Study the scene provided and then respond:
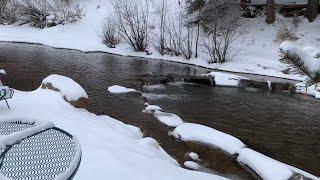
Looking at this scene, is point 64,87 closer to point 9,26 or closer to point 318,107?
point 318,107

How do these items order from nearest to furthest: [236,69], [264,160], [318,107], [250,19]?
[264,160] < [318,107] < [236,69] < [250,19]

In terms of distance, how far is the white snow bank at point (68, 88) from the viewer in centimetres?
1088

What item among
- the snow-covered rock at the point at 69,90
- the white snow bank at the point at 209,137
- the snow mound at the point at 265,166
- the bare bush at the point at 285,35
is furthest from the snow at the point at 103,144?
the bare bush at the point at 285,35

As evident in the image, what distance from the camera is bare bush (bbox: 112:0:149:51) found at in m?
24.7

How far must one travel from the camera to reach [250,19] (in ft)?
Answer: 90.7

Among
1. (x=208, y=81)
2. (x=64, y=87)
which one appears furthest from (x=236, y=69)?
(x=64, y=87)

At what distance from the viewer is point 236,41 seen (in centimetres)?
2544

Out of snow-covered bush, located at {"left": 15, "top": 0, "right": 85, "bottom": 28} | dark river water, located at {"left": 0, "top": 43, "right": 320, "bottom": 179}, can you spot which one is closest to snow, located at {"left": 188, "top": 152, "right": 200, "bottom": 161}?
dark river water, located at {"left": 0, "top": 43, "right": 320, "bottom": 179}

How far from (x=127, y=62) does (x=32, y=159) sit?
59.2 ft

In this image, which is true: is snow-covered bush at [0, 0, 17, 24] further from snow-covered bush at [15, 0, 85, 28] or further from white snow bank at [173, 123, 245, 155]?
white snow bank at [173, 123, 245, 155]

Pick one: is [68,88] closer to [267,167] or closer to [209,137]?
[209,137]

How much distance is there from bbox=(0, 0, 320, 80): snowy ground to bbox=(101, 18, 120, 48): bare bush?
304mm

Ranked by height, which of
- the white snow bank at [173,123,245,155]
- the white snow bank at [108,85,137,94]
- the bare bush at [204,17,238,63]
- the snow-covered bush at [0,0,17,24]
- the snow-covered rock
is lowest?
the white snow bank at [173,123,245,155]

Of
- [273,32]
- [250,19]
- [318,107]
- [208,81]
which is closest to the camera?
[318,107]
